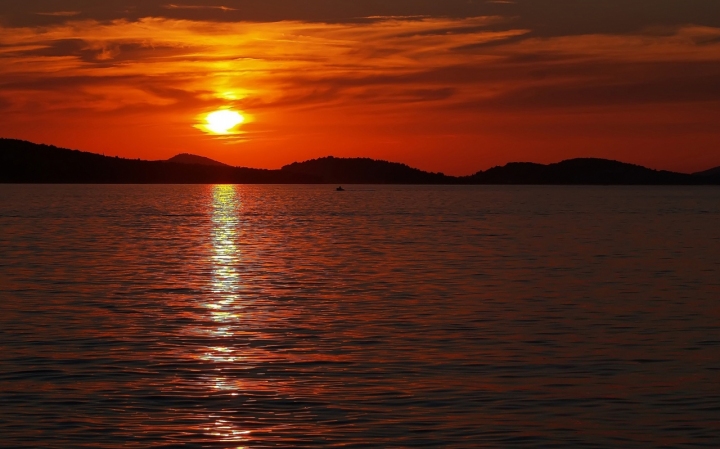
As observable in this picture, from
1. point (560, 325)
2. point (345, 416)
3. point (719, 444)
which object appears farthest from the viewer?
point (560, 325)

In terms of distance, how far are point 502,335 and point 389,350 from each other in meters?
3.86

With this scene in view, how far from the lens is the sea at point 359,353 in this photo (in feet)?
58.4

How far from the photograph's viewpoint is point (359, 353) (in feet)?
81.6

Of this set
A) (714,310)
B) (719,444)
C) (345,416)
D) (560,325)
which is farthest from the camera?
(714,310)

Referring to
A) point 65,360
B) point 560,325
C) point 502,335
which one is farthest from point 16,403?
point 560,325

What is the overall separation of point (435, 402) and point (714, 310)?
16669 millimetres

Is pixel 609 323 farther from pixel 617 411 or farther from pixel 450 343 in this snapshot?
pixel 617 411

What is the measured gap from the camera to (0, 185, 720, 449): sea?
701 inches

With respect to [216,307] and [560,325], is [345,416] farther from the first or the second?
[216,307]

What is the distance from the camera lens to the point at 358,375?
22.2 metres

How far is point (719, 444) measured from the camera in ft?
55.4

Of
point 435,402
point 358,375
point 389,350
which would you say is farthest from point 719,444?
point 389,350

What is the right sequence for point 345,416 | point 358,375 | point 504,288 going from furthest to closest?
point 504,288 < point 358,375 < point 345,416

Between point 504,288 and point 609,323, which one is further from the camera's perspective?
point 504,288
